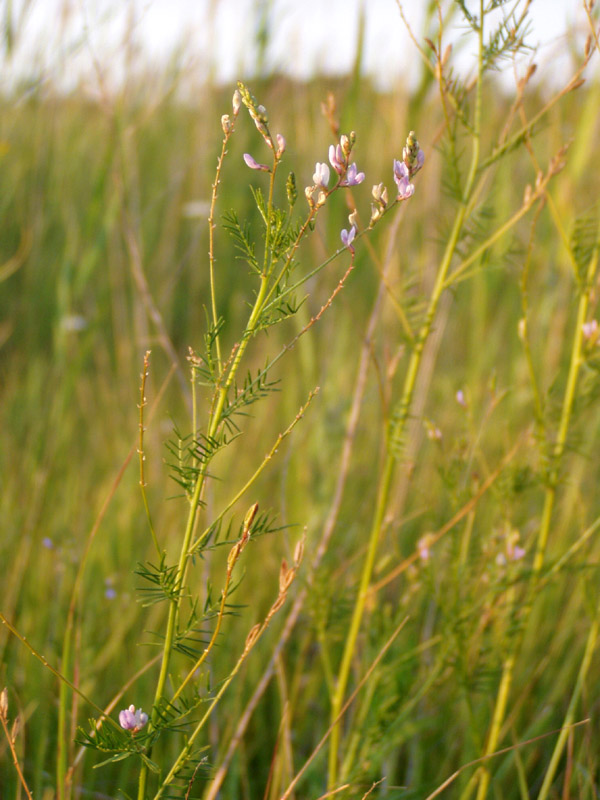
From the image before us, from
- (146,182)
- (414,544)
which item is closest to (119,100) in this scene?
(414,544)

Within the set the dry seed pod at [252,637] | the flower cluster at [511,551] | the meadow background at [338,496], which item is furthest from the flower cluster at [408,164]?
the flower cluster at [511,551]

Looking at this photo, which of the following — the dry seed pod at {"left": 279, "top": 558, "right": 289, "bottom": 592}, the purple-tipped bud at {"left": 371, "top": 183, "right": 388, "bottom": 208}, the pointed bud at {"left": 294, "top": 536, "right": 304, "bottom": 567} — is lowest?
the dry seed pod at {"left": 279, "top": 558, "right": 289, "bottom": 592}

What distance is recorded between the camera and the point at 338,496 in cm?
104

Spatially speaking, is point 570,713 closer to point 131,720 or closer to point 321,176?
point 131,720

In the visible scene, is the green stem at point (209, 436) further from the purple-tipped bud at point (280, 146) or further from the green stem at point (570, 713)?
the green stem at point (570, 713)

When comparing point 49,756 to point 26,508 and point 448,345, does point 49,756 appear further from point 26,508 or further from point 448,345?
point 448,345

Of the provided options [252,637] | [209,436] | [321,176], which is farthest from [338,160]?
[252,637]

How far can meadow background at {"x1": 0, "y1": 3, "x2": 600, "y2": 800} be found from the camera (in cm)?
92

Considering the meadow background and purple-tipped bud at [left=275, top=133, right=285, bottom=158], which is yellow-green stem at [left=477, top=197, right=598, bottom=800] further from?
purple-tipped bud at [left=275, top=133, right=285, bottom=158]

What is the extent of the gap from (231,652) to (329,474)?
1.41 feet

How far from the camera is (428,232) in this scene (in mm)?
2385

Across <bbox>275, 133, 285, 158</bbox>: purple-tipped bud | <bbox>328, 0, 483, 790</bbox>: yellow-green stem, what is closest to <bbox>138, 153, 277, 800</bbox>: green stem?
<bbox>275, 133, 285, 158</bbox>: purple-tipped bud

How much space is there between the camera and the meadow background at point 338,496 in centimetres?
92

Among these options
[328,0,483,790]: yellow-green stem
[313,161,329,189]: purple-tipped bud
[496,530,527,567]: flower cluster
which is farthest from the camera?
[496,530,527,567]: flower cluster
